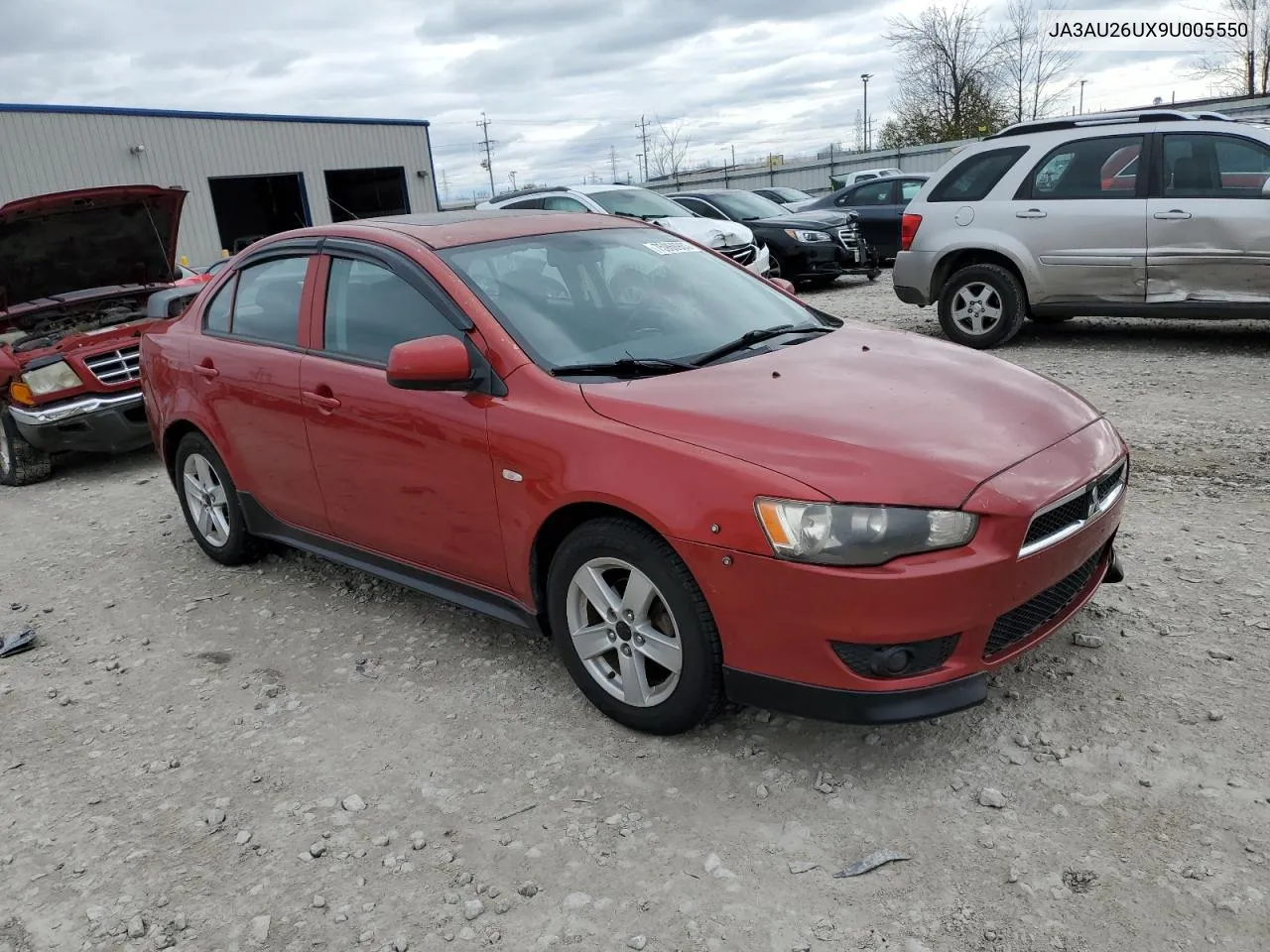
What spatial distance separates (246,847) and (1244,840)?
2602 millimetres

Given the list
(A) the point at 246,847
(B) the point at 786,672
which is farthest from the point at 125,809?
(B) the point at 786,672

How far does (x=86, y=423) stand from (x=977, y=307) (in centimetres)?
700

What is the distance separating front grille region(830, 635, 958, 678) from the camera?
264cm

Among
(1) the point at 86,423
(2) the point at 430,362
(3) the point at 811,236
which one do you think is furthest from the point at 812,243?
(2) the point at 430,362

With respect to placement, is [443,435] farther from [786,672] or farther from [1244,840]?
[1244,840]

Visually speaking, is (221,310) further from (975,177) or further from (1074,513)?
(975,177)

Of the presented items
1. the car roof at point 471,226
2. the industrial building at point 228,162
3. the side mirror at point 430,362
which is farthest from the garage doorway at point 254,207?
the side mirror at point 430,362

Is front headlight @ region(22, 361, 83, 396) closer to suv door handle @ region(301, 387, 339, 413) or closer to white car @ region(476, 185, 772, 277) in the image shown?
suv door handle @ region(301, 387, 339, 413)

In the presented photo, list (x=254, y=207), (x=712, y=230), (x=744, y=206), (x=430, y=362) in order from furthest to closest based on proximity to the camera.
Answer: (x=254, y=207) → (x=744, y=206) → (x=712, y=230) → (x=430, y=362)

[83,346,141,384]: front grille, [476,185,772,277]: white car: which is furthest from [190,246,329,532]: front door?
[476,185,772,277]: white car

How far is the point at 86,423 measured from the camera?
6.96 metres

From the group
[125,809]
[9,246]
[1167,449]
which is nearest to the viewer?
[125,809]

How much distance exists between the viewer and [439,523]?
3543 mm

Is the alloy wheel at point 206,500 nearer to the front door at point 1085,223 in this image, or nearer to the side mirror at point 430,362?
the side mirror at point 430,362
